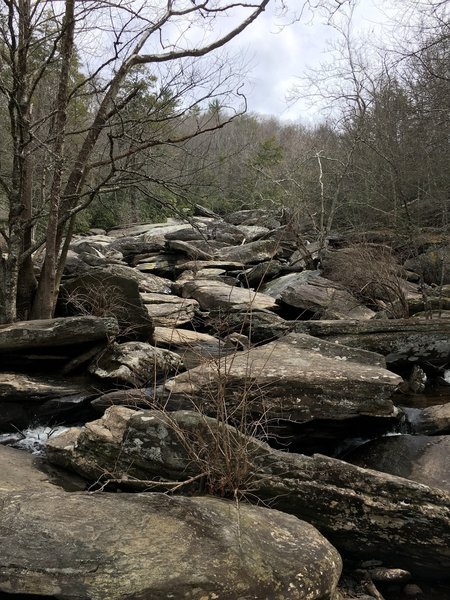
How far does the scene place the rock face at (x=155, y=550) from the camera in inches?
103

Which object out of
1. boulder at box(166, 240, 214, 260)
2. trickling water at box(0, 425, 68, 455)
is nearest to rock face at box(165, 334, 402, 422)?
trickling water at box(0, 425, 68, 455)

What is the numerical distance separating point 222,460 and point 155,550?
880 millimetres

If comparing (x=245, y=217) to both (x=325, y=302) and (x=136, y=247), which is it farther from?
(x=325, y=302)

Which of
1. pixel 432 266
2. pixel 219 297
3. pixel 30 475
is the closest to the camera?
pixel 30 475

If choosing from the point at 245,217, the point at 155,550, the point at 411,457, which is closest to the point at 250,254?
the point at 245,217

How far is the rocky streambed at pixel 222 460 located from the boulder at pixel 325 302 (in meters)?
1.96

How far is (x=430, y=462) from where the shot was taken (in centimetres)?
455

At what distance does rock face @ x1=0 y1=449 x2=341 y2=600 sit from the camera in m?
2.62

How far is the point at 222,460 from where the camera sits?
3.57 meters

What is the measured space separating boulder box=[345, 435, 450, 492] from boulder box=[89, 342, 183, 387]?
2528 millimetres

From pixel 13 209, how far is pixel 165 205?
231 cm

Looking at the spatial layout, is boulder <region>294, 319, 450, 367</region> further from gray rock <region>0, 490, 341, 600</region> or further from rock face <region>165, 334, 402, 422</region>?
gray rock <region>0, 490, 341, 600</region>

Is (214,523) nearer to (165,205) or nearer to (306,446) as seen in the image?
(306,446)

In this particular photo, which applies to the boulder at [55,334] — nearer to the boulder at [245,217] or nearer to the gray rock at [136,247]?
the gray rock at [136,247]
